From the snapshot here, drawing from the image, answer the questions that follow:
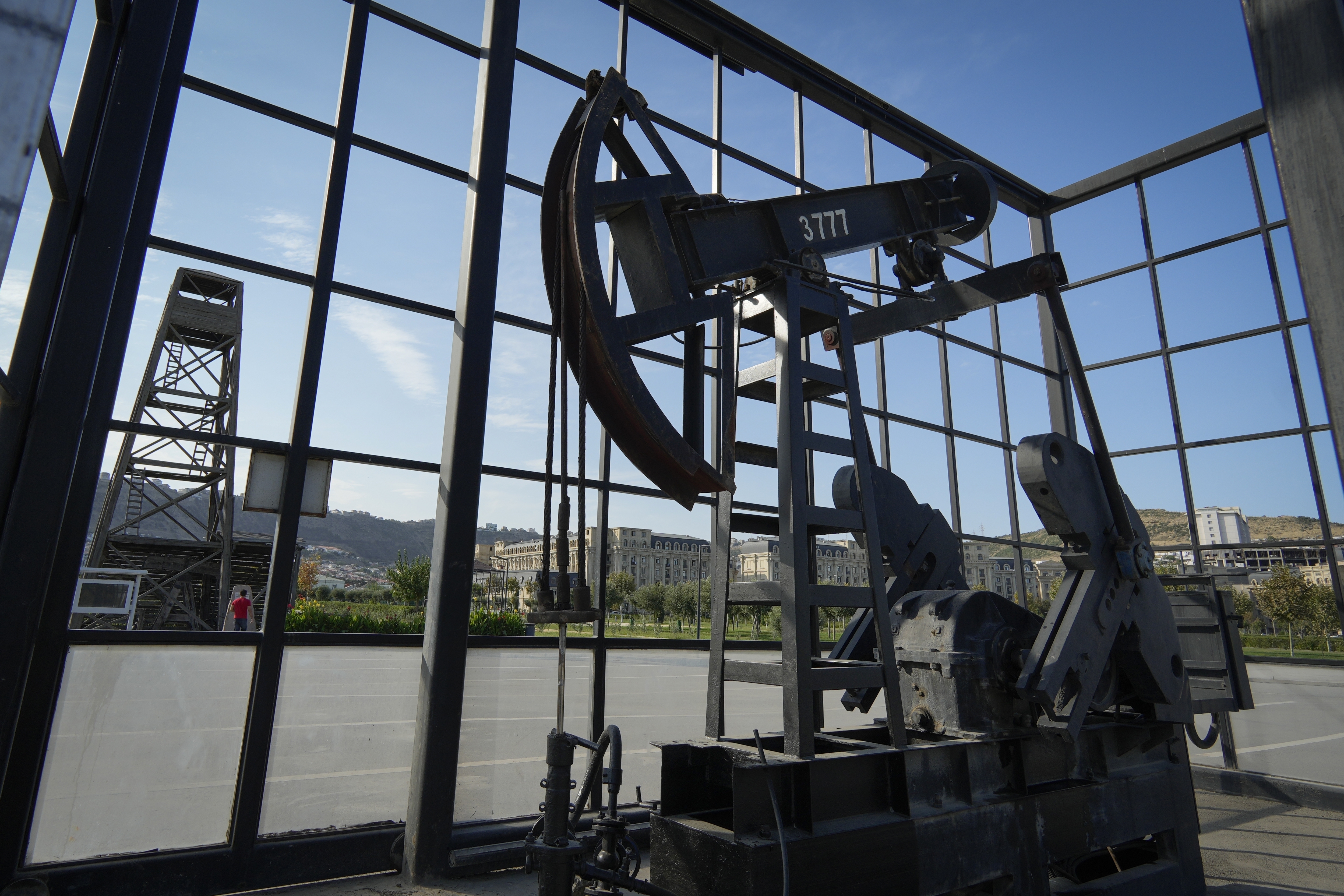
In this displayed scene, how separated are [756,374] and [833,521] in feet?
2.88

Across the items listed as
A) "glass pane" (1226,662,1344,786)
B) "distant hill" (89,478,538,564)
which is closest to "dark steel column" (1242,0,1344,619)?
"distant hill" (89,478,538,564)

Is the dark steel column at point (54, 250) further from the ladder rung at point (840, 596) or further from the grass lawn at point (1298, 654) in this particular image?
the grass lawn at point (1298, 654)

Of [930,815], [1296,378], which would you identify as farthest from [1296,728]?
[930,815]

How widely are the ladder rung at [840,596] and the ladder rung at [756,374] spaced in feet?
3.55

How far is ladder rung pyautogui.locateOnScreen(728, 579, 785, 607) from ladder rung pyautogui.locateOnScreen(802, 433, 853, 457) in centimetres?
65

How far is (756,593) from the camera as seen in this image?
11.0ft

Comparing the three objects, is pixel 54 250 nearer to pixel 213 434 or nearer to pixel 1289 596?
pixel 213 434

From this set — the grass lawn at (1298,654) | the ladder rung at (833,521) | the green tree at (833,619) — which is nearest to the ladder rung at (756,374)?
the ladder rung at (833,521)

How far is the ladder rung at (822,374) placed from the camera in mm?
3529

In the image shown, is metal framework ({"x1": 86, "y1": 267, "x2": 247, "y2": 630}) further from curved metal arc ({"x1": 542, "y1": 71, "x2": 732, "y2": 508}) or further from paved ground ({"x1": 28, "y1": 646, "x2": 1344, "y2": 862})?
curved metal arc ({"x1": 542, "y1": 71, "x2": 732, "y2": 508})

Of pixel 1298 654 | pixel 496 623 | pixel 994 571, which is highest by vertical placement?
Answer: pixel 994 571

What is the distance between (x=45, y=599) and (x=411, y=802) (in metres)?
2.25

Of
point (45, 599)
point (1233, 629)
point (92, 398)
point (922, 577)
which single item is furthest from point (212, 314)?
point (1233, 629)

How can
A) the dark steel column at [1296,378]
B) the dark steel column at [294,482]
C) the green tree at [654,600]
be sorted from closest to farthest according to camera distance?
the dark steel column at [294,482], the green tree at [654,600], the dark steel column at [1296,378]
